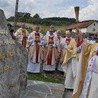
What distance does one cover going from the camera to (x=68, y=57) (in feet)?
34.3

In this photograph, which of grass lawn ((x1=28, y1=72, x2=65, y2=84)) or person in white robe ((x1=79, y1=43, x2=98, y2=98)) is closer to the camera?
person in white robe ((x1=79, y1=43, x2=98, y2=98))

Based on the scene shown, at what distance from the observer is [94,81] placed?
21.4 feet

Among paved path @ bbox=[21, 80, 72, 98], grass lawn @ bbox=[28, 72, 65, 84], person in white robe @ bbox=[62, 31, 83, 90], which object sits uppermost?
person in white robe @ bbox=[62, 31, 83, 90]

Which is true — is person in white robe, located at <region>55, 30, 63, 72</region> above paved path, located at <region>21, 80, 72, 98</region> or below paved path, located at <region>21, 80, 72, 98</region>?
above

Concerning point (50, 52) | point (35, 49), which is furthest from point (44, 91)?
point (50, 52)

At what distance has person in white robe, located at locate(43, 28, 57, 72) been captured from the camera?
13.0m

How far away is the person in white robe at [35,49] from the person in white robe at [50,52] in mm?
301

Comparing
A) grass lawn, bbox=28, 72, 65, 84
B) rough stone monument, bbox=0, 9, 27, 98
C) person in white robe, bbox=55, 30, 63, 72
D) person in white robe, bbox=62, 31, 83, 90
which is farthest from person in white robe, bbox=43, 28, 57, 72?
rough stone monument, bbox=0, 9, 27, 98

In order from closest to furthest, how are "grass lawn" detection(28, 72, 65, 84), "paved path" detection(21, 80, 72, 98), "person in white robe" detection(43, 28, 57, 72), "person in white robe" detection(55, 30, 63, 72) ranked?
1. "paved path" detection(21, 80, 72, 98)
2. "grass lawn" detection(28, 72, 65, 84)
3. "person in white robe" detection(43, 28, 57, 72)
4. "person in white robe" detection(55, 30, 63, 72)

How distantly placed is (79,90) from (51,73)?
6.84m

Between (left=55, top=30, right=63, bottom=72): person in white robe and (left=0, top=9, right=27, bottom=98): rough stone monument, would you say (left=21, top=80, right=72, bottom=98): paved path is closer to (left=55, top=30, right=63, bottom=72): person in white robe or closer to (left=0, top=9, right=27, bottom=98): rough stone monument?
(left=0, top=9, right=27, bottom=98): rough stone monument

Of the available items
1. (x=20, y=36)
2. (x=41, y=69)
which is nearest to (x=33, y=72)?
(x=41, y=69)

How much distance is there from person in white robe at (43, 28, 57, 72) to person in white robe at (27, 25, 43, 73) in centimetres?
30

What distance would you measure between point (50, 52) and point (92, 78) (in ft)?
22.1
